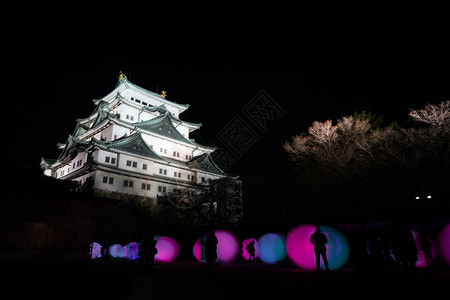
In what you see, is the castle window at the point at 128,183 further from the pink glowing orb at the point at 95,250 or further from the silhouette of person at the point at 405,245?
the silhouette of person at the point at 405,245

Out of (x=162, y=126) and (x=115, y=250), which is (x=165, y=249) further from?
(x=162, y=126)

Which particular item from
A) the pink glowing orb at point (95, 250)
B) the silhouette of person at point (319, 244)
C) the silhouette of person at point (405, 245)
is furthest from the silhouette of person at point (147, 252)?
the pink glowing orb at point (95, 250)

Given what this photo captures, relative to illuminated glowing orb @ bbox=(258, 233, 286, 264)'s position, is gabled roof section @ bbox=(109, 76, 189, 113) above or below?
above

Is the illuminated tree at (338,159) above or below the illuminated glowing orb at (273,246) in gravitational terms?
above

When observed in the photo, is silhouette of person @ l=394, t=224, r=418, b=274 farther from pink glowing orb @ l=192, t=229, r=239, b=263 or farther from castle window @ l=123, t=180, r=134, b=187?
castle window @ l=123, t=180, r=134, b=187

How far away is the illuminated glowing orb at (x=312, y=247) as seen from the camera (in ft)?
29.3

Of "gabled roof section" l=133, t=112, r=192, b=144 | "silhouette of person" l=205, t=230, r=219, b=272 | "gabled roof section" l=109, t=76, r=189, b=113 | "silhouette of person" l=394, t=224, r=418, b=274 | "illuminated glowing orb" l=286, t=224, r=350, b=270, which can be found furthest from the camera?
"gabled roof section" l=109, t=76, r=189, b=113

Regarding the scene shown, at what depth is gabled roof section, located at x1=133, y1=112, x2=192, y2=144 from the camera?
36250 millimetres

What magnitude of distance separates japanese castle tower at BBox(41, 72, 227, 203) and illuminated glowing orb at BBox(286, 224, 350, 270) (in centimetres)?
2201

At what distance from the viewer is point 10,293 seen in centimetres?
520

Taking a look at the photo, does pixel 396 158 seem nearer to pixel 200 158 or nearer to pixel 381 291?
pixel 381 291

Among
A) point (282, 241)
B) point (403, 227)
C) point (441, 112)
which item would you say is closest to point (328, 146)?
point (441, 112)

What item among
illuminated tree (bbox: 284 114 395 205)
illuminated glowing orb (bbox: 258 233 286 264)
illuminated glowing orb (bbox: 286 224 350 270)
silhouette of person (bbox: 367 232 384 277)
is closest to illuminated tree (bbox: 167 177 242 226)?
illuminated tree (bbox: 284 114 395 205)

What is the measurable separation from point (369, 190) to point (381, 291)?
2059 cm
